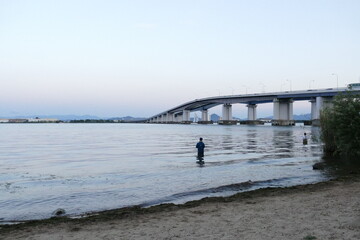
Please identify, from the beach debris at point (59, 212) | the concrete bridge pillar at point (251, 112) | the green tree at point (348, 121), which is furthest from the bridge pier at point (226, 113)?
the beach debris at point (59, 212)

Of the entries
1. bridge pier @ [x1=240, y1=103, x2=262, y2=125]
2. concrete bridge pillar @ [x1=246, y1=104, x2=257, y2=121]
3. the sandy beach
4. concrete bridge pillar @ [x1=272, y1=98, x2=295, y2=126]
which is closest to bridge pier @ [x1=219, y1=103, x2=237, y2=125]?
bridge pier @ [x1=240, y1=103, x2=262, y2=125]

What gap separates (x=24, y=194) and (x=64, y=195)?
1888 mm

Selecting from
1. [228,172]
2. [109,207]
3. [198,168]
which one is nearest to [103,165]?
[198,168]

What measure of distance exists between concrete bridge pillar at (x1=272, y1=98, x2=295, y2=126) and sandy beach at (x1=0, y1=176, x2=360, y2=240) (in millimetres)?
145198

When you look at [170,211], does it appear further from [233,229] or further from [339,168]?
[339,168]

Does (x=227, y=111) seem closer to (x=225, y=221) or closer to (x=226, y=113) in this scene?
(x=226, y=113)

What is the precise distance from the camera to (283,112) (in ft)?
523

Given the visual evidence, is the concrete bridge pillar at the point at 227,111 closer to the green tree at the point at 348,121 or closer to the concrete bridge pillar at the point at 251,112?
the concrete bridge pillar at the point at 251,112

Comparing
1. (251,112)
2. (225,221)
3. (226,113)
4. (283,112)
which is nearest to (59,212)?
(225,221)

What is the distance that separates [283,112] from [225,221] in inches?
6109

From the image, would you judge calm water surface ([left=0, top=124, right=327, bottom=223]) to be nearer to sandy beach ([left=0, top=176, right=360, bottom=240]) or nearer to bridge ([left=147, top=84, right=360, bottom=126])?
sandy beach ([left=0, top=176, right=360, bottom=240])

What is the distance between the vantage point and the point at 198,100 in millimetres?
194000

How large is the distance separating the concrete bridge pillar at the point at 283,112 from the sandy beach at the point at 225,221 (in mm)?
145198

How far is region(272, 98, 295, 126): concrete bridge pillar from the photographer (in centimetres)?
15525
